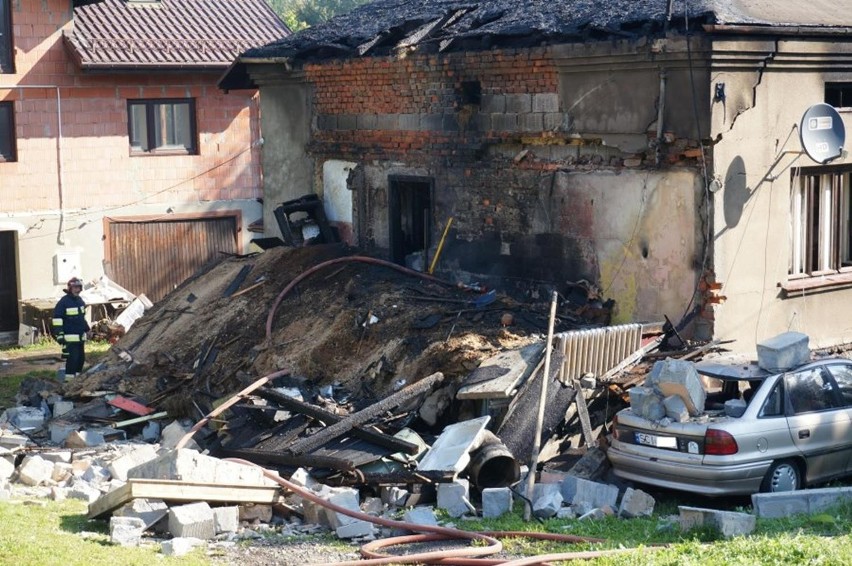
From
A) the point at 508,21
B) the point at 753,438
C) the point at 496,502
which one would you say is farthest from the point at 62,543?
the point at 508,21

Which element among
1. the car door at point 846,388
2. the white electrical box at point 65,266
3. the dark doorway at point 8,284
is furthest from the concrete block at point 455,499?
the dark doorway at point 8,284

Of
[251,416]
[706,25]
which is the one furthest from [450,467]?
[706,25]

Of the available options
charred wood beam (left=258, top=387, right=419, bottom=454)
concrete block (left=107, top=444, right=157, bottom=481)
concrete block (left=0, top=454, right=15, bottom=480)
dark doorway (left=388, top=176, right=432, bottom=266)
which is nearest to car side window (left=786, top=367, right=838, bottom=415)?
charred wood beam (left=258, top=387, right=419, bottom=454)

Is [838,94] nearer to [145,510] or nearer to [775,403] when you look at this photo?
[775,403]

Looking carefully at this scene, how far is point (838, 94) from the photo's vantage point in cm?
1627

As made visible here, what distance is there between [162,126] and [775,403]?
62.5 ft

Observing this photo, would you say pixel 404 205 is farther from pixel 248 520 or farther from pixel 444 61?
pixel 248 520

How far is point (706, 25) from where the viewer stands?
1425 centimetres

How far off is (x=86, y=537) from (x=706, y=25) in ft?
29.1

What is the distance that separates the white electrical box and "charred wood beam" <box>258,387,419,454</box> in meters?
12.3

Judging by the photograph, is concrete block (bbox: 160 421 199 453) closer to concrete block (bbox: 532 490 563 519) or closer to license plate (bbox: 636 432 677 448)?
concrete block (bbox: 532 490 563 519)

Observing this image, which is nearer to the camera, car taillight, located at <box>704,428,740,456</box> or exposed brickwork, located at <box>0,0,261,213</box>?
car taillight, located at <box>704,428,740,456</box>

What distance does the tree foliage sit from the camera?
48.9 metres

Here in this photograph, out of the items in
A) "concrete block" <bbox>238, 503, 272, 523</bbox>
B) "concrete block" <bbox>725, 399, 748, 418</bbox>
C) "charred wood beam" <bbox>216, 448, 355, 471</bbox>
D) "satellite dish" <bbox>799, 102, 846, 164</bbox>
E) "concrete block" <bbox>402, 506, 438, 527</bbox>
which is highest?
"satellite dish" <bbox>799, 102, 846, 164</bbox>
